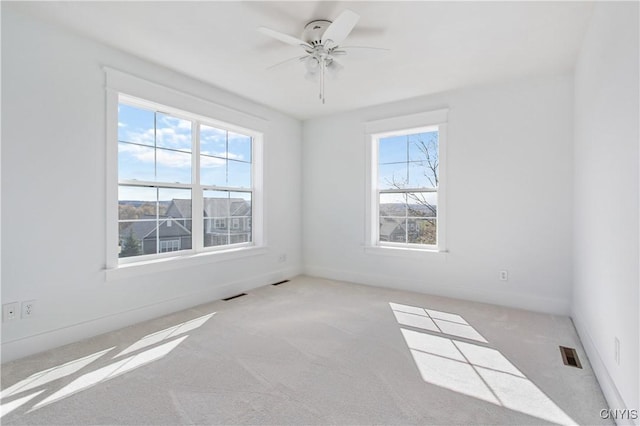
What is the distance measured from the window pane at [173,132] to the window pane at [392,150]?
255 cm

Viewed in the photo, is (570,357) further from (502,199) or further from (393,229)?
(393,229)

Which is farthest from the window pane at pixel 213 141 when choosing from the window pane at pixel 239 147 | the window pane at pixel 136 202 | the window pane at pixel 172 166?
the window pane at pixel 136 202

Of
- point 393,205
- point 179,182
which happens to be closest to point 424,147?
point 393,205

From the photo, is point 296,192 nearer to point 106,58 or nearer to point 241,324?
point 241,324

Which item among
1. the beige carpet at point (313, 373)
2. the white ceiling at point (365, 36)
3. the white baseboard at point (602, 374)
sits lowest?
the beige carpet at point (313, 373)

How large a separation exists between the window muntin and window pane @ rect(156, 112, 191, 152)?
248 cm

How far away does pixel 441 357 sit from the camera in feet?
7.56

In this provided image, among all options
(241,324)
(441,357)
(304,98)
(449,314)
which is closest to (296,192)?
(304,98)

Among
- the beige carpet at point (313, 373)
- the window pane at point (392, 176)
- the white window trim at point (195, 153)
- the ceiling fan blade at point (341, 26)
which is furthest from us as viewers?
the window pane at point (392, 176)

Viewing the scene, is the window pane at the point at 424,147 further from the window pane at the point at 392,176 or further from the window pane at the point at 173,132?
the window pane at the point at 173,132

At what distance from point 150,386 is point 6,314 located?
1.27 meters

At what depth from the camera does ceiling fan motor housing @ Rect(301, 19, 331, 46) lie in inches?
91.8

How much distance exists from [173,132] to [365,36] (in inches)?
87.3

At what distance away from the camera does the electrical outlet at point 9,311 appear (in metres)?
2.19
